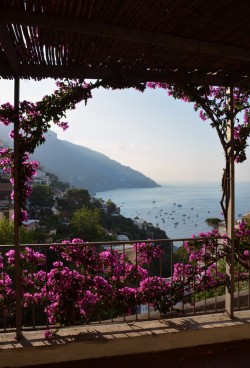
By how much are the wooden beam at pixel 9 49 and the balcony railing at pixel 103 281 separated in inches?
57.4

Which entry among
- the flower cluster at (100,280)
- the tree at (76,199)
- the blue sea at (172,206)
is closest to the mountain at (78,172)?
the blue sea at (172,206)

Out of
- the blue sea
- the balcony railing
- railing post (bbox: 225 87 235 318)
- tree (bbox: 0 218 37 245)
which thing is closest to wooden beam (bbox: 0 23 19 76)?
the balcony railing

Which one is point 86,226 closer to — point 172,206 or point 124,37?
point 124,37

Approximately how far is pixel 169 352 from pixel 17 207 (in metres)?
1.74

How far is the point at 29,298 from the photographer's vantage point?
333cm

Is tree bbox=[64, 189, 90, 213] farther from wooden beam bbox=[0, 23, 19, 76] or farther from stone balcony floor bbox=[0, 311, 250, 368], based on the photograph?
wooden beam bbox=[0, 23, 19, 76]

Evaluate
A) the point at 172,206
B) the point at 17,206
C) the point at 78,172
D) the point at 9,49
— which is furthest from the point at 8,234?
the point at 172,206

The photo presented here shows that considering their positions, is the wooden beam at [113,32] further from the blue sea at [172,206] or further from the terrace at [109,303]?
the blue sea at [172,206]

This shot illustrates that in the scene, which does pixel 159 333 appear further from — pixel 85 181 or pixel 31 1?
pixel 85 181

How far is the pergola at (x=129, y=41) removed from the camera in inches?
74.8

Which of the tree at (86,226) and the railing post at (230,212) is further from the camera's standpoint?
the tree at (86,226)

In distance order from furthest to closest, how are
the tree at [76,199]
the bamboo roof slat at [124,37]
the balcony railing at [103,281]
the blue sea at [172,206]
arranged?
1. the blue sea at [172,206]
2. the tree at [76,199]
3. the balcony railing at [103,281]
4. the bamboo roof slat at [124,37]

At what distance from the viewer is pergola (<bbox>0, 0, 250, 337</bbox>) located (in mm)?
1900

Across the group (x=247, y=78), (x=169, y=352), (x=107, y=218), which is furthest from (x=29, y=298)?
(x=107, y=218)
